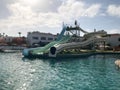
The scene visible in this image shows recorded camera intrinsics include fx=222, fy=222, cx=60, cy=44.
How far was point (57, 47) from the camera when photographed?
68.4 m

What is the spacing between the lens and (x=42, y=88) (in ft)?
83.0

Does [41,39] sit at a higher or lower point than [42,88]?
higher

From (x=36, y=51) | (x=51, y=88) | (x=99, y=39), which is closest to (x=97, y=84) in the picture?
(x=51, y=88)

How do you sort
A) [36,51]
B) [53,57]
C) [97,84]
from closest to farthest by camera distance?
[97,84]
[53,57]
[36,51]

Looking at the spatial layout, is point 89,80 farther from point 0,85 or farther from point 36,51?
point 36,51

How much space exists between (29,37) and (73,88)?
378 ft

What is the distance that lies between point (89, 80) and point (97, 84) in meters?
2.80

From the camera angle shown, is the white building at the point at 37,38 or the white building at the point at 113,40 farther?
the white building at the point at 37,38

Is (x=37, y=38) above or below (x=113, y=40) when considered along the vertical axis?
above

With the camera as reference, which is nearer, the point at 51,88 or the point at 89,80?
the point at 51,88

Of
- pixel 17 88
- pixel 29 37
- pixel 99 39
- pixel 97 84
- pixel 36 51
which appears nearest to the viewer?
pixel 17 88

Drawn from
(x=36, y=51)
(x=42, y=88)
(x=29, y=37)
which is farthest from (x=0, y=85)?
(x=29, y=37)

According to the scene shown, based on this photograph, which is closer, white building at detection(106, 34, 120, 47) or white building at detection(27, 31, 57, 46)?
white building at detection(106, 34, 120, 47)

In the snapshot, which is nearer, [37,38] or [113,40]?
[113,40]
